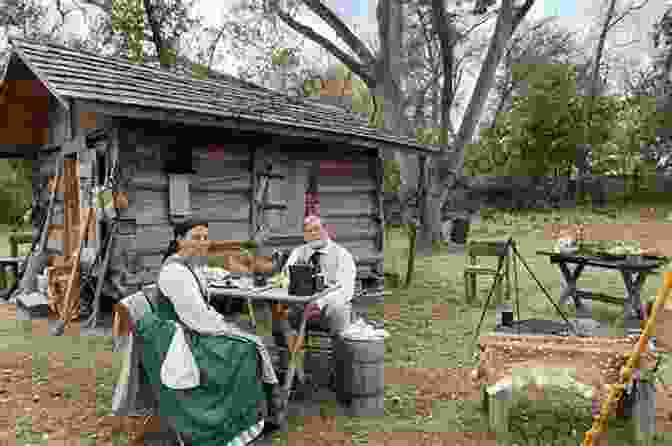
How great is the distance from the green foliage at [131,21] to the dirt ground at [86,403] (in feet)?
37.8

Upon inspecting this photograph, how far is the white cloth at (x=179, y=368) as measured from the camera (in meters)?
3.38

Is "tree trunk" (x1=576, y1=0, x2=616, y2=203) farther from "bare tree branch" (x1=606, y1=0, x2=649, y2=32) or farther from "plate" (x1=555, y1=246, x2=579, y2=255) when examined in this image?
"plate" (x1=555, y1=246, x2=579, y2=255)

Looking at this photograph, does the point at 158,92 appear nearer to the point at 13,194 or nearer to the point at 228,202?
the point at 228,202

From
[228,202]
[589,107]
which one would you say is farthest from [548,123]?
[228,202]

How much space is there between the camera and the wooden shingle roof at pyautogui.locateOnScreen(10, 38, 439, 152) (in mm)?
6062

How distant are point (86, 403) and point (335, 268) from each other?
2.48 metres

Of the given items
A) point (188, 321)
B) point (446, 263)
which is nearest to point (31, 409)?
point (188, 321)

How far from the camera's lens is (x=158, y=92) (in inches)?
276

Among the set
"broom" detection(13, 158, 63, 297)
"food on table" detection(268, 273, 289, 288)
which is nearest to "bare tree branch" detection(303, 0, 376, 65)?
"broom" detection(13, 158, 63, 297)

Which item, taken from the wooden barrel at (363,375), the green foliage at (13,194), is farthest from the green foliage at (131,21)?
the wooden barrel at (363,375)

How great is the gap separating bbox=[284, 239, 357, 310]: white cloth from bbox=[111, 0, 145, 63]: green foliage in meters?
12.2

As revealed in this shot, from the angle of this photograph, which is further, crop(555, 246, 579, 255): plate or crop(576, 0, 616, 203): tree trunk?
crop(576, 0, 616, 203): tree trunk

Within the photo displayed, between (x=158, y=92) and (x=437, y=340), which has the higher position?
(x=158, y=92)

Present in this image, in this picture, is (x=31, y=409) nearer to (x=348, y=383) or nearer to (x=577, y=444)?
(x=348, y=383)
